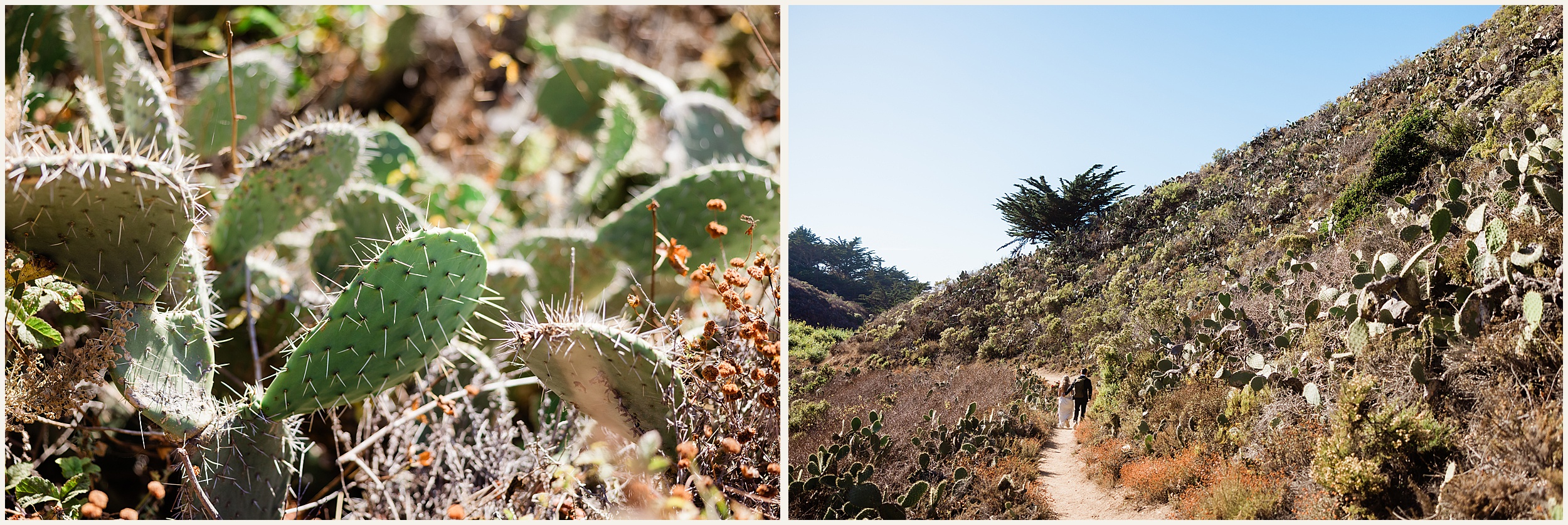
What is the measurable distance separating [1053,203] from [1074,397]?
3.27ft

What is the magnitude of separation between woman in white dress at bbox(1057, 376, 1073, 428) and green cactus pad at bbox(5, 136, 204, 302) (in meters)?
3.41

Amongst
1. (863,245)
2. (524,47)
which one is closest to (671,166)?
(863,245)

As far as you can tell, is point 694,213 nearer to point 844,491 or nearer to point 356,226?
point 356,226

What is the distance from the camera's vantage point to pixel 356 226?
7.89 feet

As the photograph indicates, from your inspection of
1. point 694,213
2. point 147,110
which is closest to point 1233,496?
point 694,213

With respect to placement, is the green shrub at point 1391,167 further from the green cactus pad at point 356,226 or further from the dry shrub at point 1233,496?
the green cactus pad at point 356,226

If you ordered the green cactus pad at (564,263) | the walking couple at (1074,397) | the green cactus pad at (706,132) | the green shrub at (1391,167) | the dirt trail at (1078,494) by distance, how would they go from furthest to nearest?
the walking couple at (1074,397), the green shrub at (1391,167), the green cactus pad at (706,132), the dirt trail at (1078,494), the green cactus pad at (564,263)

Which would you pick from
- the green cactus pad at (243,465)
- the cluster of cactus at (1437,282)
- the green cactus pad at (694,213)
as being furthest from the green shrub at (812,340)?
the green cactus pad at (243,465)

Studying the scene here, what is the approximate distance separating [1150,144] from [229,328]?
148 inches

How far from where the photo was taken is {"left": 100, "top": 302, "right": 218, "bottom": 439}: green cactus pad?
1729 mm

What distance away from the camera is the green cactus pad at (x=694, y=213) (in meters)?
2.44

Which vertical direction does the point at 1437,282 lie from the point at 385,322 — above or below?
above

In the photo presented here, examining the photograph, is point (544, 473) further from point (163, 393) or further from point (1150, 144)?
point (1150, 144)

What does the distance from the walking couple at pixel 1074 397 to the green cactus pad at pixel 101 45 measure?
4.09 meters
